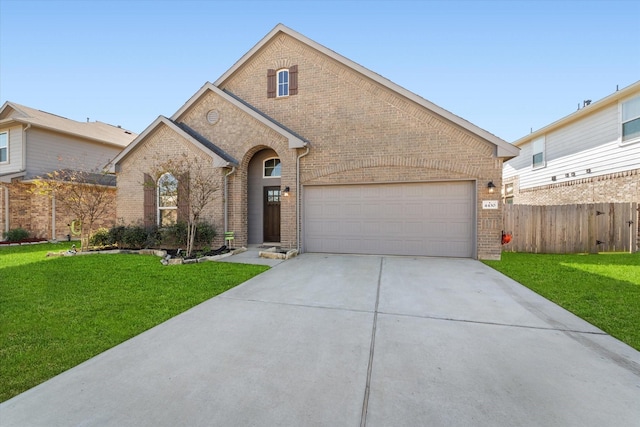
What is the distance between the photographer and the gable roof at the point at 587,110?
1060cm

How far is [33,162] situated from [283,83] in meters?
14.0

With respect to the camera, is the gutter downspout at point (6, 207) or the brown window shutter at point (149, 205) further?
the gutter downspout at point (6, 207)

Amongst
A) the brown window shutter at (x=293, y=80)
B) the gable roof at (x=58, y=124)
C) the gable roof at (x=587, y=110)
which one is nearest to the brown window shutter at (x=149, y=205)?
the brown window shutter at (x=293, y=80)

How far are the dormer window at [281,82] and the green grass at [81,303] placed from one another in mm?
6936

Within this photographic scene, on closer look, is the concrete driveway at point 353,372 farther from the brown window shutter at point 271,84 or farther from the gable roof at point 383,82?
the brown window shutter at point 271,84

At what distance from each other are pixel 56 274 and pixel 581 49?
18.9 m

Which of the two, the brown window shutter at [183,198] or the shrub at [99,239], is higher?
the brown window shutter at [183,198]

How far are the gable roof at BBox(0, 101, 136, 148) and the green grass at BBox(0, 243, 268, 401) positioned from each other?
973 cm

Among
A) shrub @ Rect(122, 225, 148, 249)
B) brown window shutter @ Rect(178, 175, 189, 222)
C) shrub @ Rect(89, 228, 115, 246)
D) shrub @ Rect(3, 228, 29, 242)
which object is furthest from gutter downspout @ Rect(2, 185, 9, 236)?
brown window shutter @ Rect(178, 175, 189, 222)

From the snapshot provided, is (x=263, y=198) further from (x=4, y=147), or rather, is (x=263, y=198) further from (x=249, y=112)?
(x=4, y=147)

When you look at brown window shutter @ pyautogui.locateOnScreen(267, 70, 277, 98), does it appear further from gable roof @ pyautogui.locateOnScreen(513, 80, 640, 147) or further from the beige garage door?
gable roof @ pyautogui.locateOnScreen(513, 80, 640, 147)

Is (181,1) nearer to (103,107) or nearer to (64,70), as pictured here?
(64,70)

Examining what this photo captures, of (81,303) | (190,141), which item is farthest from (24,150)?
(81,303)

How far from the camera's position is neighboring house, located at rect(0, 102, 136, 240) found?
13.8m
